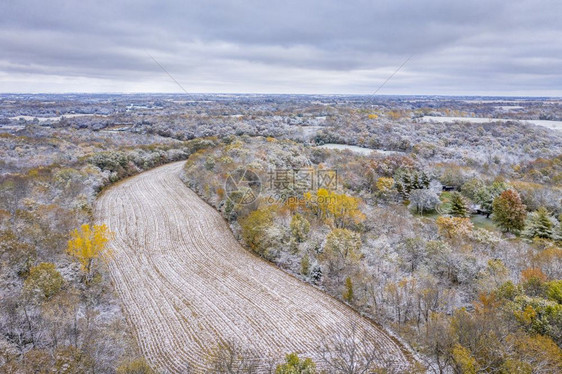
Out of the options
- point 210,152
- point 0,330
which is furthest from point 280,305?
point 210,152

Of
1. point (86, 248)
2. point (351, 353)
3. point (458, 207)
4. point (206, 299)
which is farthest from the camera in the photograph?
point (458, 207)

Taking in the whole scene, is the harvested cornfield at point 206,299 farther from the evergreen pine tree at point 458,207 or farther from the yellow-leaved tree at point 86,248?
the evergreen pine tree at point 458,207

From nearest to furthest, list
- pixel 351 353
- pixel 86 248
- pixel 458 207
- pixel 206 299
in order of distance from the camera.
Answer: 1. pixel 351 353
2. pixel 206 299
3. pixel 86 248
4. pixel 458 207

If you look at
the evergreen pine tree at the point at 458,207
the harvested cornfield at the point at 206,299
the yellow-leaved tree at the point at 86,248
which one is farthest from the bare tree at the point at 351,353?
the evergreen pine tree at the point at 458,207

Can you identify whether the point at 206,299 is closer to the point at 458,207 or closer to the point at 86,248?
the point at 86,248

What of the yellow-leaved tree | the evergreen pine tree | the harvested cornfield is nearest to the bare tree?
the harvested cornfield

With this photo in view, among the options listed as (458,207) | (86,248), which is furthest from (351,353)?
(458,207)

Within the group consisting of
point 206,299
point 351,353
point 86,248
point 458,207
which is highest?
point 86,248

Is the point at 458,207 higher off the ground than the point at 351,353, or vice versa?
the point at 458,207
